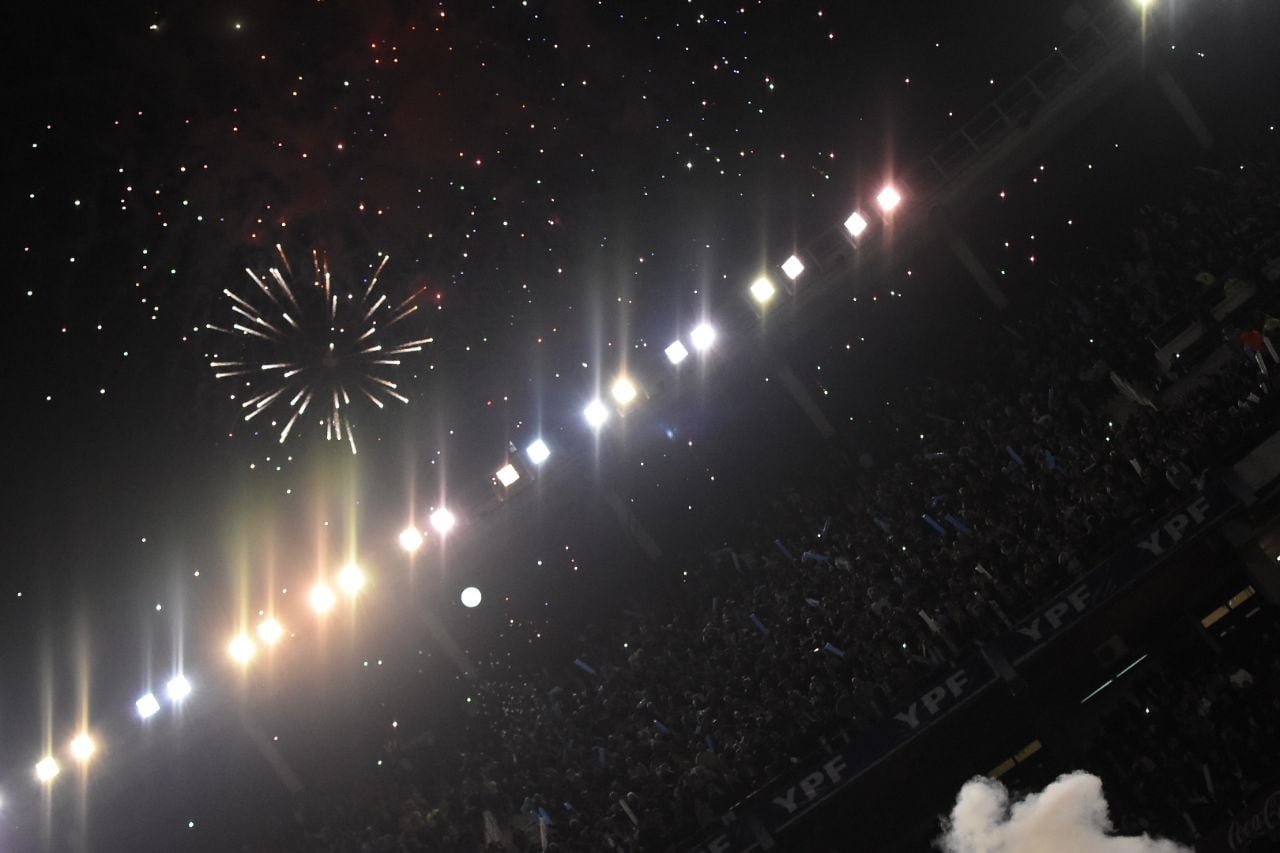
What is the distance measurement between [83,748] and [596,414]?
1558 centimetres

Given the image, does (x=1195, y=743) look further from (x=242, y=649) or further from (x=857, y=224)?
(x=242, y=649)

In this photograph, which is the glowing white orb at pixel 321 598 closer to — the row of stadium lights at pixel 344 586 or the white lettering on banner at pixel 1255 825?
the row of stadium lights at pixel 344 586

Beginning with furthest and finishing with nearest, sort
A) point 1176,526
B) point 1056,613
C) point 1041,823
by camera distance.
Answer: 1. point 1056,613
2. point 1176,526
3. point 1041,823

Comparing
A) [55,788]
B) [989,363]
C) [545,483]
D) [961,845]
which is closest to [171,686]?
[55,788]

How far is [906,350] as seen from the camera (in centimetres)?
2850

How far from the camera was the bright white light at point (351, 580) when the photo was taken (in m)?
28.9

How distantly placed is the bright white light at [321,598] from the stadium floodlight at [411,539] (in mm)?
2179

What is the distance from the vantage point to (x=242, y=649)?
28969 mm

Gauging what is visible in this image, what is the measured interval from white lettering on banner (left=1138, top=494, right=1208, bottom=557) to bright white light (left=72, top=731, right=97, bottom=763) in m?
25.2

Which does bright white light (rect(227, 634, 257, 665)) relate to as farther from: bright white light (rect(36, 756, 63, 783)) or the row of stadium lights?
bright white light (rect(36, 756, 63, 783))

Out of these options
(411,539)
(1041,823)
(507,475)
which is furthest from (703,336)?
(1041,823)

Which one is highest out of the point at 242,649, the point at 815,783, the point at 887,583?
the point at 242,649

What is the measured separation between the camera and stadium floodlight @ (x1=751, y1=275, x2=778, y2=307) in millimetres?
Answer: 27875

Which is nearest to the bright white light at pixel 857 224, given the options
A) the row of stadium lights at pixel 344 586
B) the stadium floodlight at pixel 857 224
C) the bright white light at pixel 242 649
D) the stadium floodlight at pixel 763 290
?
the stadium floodlight at pixel 857 224
